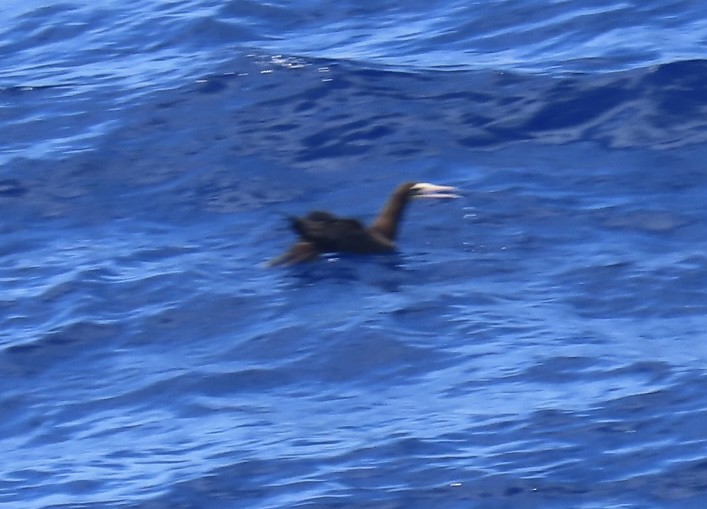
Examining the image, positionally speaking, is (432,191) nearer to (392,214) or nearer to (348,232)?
(392,214)

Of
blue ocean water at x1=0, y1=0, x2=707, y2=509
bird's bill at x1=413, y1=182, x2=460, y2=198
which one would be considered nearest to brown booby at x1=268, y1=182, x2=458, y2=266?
bird's bill at x1=413, y1=182, x2=460, y2=198

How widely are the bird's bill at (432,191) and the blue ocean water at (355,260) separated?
4.6 inches

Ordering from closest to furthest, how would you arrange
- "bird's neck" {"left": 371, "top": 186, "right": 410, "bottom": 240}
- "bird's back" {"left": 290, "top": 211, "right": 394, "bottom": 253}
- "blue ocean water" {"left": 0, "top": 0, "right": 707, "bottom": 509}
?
"blue ocean water" {"left": 0, "top": 0, "right": 707, "bottom": 509}
"bird's back" {"left": 290, "top": 211, "right": 394, "bottom": 253}
"bird's neck" {"left": 371, "top": 186, "right": 410, "bottom": 240}

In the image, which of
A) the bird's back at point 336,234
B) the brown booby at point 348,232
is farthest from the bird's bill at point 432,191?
the bird's back at point 336,234

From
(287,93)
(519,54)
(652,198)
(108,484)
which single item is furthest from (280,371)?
(519,54)

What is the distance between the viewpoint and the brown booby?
42.7ft

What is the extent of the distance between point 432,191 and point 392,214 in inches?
18.3

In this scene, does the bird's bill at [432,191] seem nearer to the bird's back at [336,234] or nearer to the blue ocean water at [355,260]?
the blue ocean water at [355,260]

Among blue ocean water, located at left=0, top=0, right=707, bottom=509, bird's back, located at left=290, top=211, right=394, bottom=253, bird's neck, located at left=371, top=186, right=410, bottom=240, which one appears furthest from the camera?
bird's neck, located at left=371, top=186, right=410, bottom=240

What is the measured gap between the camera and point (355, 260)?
13.4 metres

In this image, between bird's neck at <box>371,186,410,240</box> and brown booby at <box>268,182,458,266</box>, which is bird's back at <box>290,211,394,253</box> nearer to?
brown booby at <box>268,182,458,266</box>

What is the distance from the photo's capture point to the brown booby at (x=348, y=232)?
1300 cm

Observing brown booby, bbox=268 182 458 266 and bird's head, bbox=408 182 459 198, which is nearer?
brown booby, bbox=268 182 458 266

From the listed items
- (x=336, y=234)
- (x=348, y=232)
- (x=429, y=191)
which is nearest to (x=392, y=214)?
(x=429, y=191)
